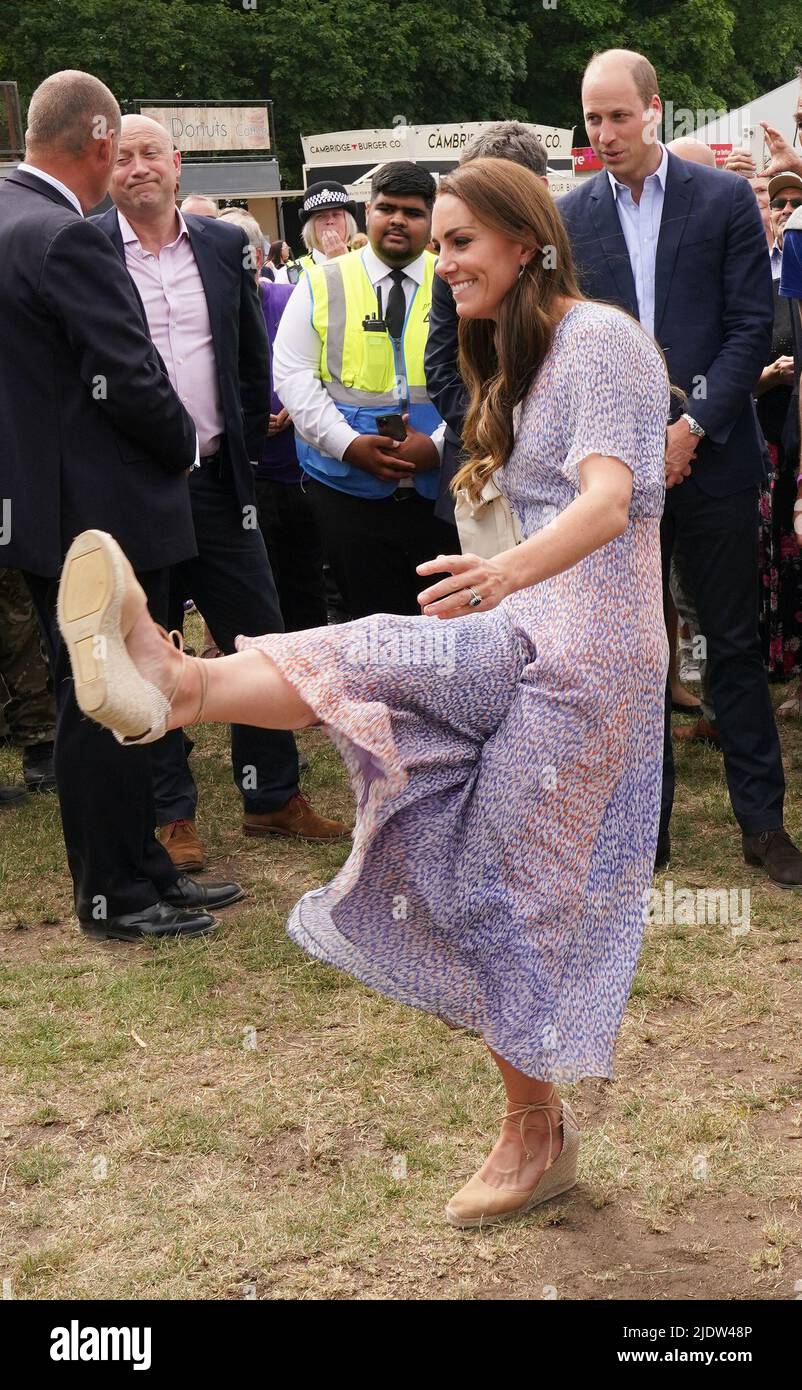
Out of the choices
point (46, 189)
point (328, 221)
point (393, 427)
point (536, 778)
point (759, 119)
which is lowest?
point (536, 778)

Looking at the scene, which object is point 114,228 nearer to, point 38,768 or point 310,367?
point 310,367

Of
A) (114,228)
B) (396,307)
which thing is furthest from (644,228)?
(114,228)

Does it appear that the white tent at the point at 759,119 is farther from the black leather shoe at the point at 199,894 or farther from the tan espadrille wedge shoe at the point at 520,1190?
the tan espadrille wedge shoe at the point at 520,1190

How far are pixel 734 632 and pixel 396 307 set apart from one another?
1.62 metres

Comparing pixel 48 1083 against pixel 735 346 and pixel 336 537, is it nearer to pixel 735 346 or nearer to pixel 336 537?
pixel 336 537

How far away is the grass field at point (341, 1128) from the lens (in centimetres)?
286

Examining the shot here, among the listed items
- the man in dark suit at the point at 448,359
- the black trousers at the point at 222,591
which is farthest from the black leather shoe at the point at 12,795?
the man in dark suit at the point at 448,359

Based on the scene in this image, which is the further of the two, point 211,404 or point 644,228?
point 211,404

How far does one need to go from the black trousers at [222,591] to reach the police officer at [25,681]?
114cm

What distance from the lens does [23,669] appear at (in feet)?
21.1

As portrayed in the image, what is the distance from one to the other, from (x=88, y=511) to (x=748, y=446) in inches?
78.1

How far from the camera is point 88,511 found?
4.37m

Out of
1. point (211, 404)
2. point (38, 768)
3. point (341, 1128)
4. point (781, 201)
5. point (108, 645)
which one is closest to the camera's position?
point (108, 645)

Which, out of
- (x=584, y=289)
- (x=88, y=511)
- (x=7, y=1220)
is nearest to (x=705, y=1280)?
(x=7, y=1220)
